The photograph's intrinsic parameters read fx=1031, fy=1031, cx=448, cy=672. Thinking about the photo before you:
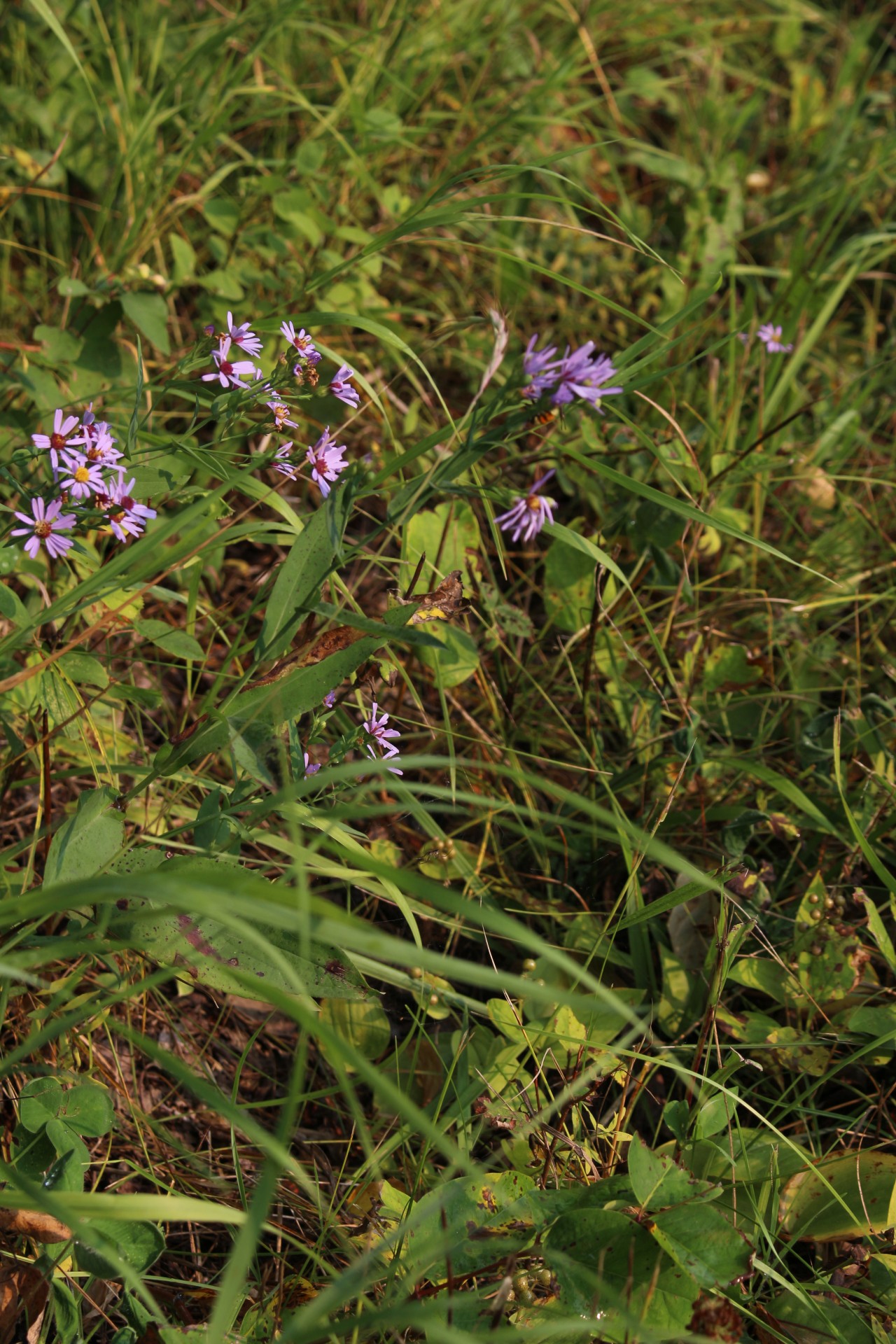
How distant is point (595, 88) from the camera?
3029mm

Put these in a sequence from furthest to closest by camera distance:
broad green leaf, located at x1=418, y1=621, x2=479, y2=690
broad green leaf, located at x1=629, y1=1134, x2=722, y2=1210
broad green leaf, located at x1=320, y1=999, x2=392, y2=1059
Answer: broad green leaf, located at x1=418, y1=621, x2=479, y2=690, broad green leaf, located at x1=320, y1=999, x2=392, y2=1059, broad green leaf, located at x1=629, y1=1134, x2=722, y2=1210

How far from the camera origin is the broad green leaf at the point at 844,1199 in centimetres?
138

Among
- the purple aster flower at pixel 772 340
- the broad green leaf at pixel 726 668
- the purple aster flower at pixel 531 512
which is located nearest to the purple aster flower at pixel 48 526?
the purple aster flower at pixel 531 512

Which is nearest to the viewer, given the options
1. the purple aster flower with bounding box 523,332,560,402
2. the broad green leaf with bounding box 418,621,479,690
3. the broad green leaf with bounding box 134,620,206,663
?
the purple aster flower with bounding box 523,332,560,402

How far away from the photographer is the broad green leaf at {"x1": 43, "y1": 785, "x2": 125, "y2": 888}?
1196 millimetres

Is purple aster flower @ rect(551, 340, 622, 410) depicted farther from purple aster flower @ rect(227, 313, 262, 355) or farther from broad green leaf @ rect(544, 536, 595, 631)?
broad green leaf @ rect(544, 536, 595, 631)

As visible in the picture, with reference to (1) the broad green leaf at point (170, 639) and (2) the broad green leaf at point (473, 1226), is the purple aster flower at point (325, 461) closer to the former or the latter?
(1) the broad green leaf at point (170, 639)

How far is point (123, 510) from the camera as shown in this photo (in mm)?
1334

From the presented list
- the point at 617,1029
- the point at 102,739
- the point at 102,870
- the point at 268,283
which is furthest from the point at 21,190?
the point at 617,1029

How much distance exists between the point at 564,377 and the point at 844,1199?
1.18 m

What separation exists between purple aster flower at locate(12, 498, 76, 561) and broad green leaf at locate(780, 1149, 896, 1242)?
129 cm

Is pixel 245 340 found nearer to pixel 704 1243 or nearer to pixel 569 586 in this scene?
pixel 569 586

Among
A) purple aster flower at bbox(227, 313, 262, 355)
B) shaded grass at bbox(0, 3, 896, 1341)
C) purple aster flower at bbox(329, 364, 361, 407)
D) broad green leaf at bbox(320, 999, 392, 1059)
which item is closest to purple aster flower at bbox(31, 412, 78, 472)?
shaded grass at bbox(0, 3, 896, 1341)

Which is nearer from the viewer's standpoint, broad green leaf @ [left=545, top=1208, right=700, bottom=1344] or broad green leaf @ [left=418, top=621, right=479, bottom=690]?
broad green leaf @ [left=545, top=1208, right=700, bottom=1344]
